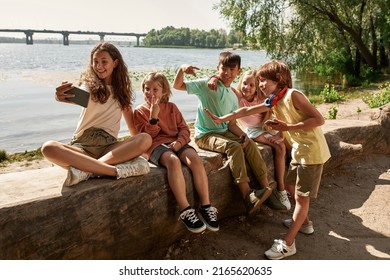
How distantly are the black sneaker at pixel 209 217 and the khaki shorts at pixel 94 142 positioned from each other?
0.86m

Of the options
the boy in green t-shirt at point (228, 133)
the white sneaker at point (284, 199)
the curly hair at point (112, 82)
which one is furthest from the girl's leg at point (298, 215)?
the curly hair at point (112, 82)

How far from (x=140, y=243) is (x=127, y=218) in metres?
0.26

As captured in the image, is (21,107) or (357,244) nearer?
(357,244)

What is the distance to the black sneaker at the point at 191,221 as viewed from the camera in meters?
2.81

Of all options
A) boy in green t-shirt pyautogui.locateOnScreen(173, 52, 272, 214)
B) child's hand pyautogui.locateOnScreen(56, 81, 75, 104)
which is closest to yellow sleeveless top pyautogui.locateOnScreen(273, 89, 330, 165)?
boy in green t-shirt pyautogui.locateOnScreen(173, 52, 272, 214)

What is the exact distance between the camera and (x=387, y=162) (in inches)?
209

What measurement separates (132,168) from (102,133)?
46 centimetres

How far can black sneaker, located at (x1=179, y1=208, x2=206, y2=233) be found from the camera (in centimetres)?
281

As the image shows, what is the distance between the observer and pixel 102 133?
3037mm

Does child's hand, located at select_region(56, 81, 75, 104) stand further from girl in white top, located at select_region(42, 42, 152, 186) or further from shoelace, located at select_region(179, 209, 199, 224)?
shoelace, located at select_region(179, 209, 199, 224)

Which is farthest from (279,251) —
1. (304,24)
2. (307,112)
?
(304,24)

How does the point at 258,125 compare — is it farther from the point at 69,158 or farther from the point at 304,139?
the point at 69,158
